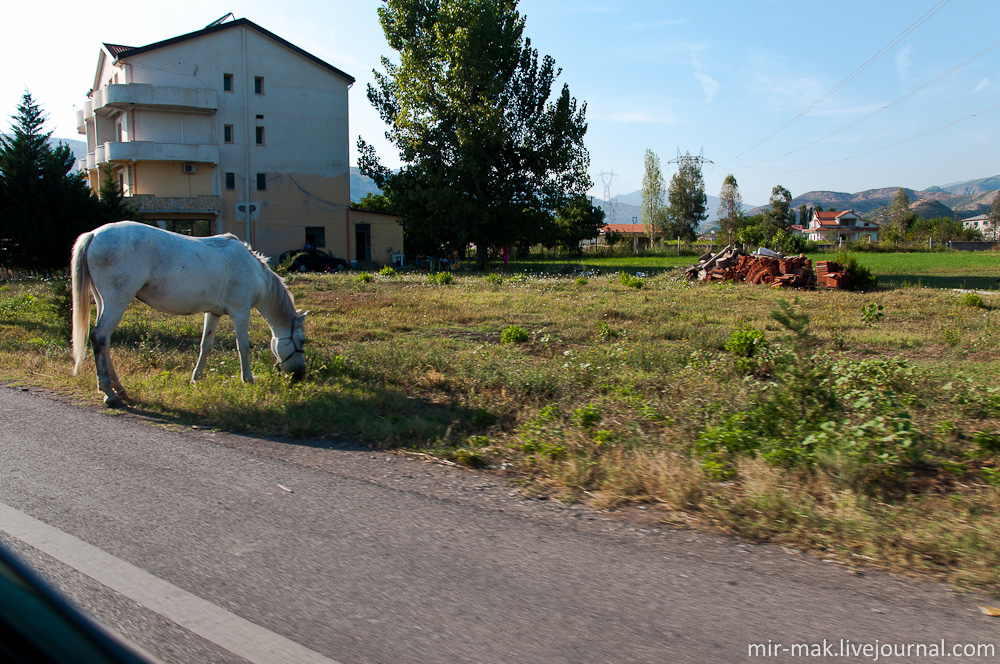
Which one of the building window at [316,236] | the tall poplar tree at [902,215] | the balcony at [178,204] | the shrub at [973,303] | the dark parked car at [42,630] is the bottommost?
the shrub at [973,303]

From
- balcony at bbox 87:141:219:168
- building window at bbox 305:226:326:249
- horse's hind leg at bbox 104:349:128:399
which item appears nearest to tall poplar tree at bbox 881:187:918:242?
building window at bbox 305:226:326:249

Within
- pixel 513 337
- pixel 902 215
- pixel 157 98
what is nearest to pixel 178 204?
pixel 157 98

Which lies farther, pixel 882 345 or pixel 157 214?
pixel 157 214

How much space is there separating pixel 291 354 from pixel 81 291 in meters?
2.42

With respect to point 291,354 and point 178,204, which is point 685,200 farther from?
point 291,354

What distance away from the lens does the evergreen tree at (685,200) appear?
315 feet

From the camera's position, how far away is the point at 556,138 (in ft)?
133

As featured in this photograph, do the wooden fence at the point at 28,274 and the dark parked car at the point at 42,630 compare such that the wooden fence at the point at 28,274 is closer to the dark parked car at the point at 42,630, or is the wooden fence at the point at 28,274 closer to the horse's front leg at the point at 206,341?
the horse's front leg at the point at 206,341

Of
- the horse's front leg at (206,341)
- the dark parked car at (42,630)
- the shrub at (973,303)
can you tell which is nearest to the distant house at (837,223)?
the shrub at (973,303)

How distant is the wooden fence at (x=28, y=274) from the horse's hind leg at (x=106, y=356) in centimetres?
2403

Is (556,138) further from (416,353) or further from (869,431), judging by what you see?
(869,431)

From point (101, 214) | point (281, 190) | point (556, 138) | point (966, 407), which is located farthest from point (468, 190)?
point (966, 407)

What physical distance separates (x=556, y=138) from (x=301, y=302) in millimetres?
26196

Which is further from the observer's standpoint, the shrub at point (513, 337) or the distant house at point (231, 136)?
the distant house at point (231, 136)
